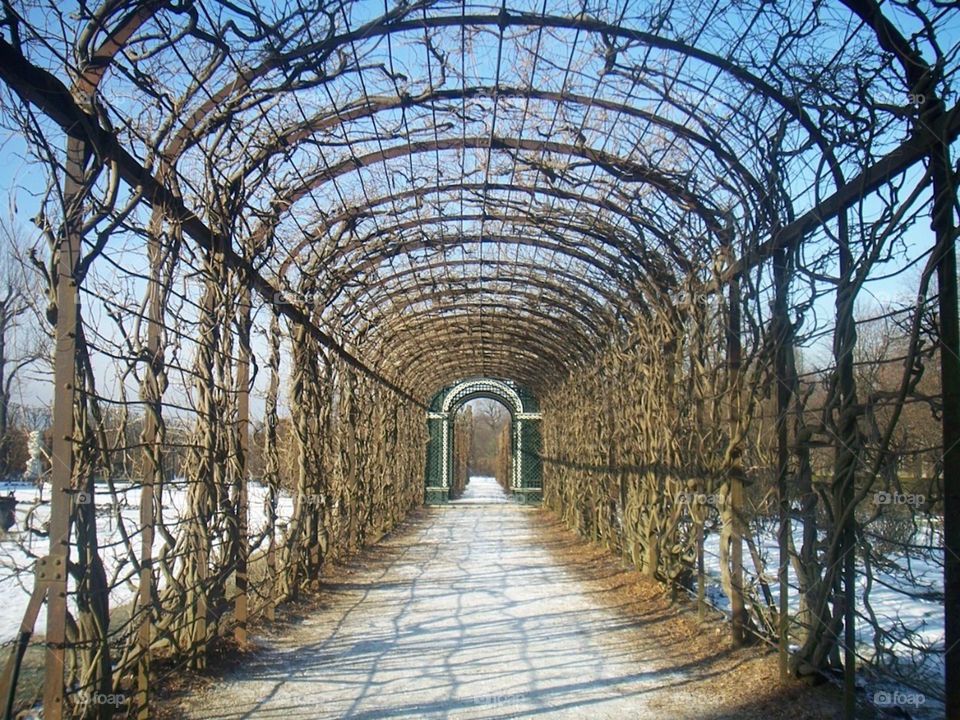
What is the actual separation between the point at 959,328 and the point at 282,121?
4336 millimetres

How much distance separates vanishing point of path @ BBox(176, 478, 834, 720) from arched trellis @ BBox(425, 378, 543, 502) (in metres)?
13.7

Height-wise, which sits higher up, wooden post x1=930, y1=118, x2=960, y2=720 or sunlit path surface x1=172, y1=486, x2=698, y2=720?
wooden post x1=930, y1=118, x2=960, y2=720

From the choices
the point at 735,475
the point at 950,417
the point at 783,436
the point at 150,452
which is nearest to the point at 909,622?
the point at 735,475

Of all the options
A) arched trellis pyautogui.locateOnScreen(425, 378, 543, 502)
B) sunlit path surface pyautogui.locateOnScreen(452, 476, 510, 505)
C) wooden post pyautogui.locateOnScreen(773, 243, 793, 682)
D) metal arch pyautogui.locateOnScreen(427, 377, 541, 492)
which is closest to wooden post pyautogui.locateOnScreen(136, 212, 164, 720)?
wooden post pyautogui.locateOnScreen(773, 243, 793, 682)

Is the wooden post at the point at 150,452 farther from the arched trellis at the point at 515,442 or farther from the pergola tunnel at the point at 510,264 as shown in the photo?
the arched trellis at the point at 515,442

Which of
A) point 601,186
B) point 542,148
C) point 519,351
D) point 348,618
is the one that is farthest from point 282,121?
point 519,351

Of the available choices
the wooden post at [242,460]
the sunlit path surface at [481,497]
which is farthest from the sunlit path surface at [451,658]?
the sunlit path surface at [481,497]

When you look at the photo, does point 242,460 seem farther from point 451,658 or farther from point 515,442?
point 515,442

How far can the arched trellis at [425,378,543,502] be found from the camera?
23203 mm

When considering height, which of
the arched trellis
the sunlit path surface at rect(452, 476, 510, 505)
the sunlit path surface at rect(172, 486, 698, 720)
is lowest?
the sunlit path surface at rect(452, 476, 510, 505)

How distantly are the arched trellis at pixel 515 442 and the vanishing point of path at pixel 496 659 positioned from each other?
45.0 ft

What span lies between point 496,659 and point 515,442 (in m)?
18.4

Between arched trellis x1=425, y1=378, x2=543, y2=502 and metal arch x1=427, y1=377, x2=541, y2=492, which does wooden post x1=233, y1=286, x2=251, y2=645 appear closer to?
metal arch x1=427, y1=377, x2=541, y2=492

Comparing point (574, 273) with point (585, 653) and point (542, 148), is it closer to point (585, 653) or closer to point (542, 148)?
point (542, 148)
